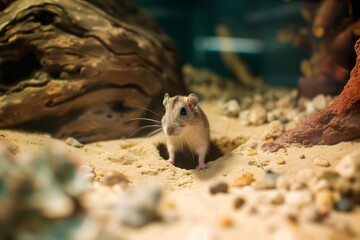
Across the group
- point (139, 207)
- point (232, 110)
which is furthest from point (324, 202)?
point (232, 110)

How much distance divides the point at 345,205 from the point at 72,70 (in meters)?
4.35

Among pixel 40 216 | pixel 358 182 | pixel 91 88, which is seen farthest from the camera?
pixel 91 88

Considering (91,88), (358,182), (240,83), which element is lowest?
→ (240,83)

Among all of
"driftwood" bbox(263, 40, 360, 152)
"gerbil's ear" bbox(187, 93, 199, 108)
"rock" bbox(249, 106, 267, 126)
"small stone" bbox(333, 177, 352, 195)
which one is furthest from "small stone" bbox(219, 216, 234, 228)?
"rock" bbox(249, 106, 267, 126)

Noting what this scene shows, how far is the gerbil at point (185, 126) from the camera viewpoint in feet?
16.8

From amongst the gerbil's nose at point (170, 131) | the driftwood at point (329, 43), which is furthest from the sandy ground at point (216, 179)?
the driftwood at point (329, 43)

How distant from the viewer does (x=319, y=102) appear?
6.54 metres

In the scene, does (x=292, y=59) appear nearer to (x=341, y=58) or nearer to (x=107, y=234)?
(x=341, y=58)

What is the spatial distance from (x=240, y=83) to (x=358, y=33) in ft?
20.1

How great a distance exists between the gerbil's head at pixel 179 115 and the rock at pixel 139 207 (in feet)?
8.28

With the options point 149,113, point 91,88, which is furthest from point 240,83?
point 91,88

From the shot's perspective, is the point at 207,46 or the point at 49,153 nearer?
the point at 49,153

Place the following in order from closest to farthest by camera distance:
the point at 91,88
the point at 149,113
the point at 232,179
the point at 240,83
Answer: the point at 232,179, the point at 91,88, the point at 149,113, the point at 240,83

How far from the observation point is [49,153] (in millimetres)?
2342
